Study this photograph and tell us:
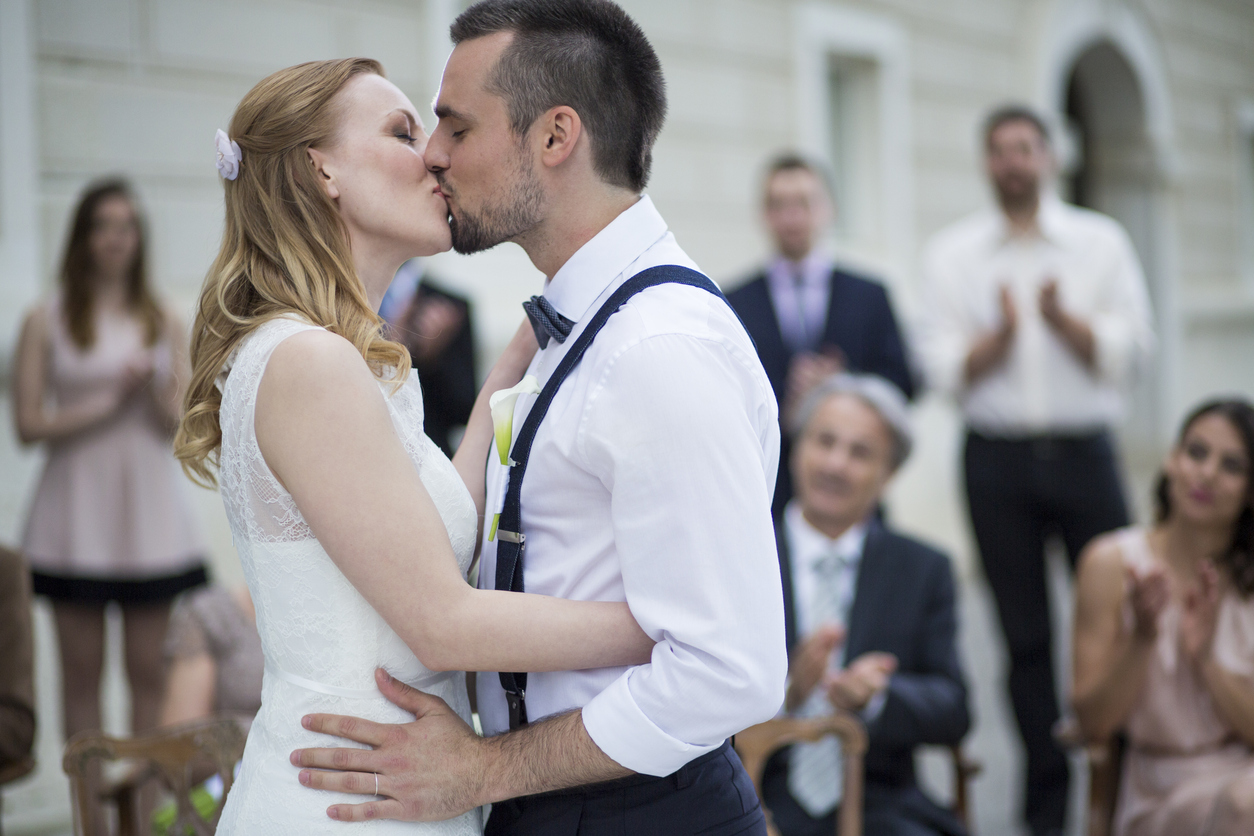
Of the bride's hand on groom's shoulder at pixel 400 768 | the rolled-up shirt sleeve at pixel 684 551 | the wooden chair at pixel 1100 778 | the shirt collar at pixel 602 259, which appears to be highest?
the shirt collar at pixel 602 259

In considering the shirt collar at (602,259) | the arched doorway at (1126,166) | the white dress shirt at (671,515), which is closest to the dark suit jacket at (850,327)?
the shirt collar at (602,259)

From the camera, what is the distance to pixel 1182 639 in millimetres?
3152

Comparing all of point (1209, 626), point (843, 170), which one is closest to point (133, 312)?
point (1209, 626)

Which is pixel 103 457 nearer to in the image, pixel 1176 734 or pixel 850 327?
pixel 850 327

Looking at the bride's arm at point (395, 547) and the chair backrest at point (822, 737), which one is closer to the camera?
the bride's arm at point (395, 547)

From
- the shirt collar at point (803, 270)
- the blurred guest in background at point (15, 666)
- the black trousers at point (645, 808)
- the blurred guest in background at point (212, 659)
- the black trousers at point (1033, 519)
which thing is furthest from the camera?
the shirt collar at point (803, 270)

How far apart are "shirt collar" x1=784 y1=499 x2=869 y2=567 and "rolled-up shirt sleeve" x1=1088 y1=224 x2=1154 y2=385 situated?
1.58 meters

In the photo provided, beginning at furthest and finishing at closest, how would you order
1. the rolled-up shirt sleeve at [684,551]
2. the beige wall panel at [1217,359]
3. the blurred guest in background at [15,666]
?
the beige wall panel at [1217,359] → the blurred guest in background at [15,666] → the rolled-up shirt sleeve at [684,551]

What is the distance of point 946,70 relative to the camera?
354 inches

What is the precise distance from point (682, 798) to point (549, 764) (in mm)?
196

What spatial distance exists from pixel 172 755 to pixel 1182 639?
2.49 m

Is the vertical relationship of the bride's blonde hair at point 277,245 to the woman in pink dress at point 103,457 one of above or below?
above

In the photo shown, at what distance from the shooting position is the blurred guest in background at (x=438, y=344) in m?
4.11

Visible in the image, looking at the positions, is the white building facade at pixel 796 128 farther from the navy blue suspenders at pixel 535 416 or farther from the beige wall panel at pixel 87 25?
the navy blue suspenders at pixel 535 416
